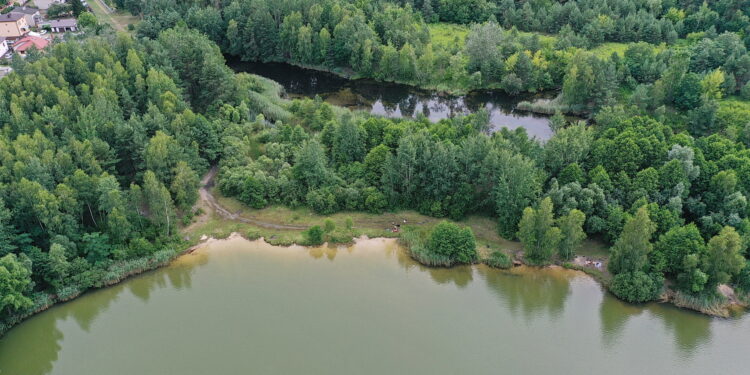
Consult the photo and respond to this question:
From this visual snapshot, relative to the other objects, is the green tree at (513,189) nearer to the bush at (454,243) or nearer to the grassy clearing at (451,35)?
the bush at (454,243)

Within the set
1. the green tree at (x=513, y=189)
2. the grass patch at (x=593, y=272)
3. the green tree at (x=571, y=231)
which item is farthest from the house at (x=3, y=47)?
the grass patch at (x=593, y=272)

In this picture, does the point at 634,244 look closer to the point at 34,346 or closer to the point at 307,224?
the point at 307,224

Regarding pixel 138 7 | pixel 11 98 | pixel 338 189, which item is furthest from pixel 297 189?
pixel 138 7

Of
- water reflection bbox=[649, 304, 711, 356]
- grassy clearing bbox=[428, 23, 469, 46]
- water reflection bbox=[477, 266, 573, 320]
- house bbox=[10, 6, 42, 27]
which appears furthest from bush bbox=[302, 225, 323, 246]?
house bbox=[10, 6, 42, 27]

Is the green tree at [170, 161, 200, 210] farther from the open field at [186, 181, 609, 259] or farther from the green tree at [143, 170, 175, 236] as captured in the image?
the open field at [186, 181, 609, 259]

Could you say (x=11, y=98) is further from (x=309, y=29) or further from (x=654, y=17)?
(x=654, y=17)
